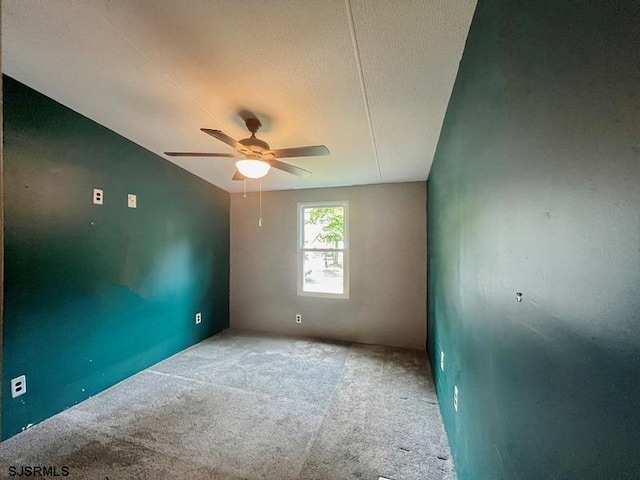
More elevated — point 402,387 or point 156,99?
point 156,99

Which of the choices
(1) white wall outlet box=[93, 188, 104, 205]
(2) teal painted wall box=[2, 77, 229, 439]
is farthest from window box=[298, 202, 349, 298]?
(1) white wall outlet box=[93, 188, 104, 205]

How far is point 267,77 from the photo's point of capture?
164 centimetres

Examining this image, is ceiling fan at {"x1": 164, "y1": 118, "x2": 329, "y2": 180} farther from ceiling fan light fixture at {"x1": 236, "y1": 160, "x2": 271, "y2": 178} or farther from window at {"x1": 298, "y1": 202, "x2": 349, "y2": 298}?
window at {"x1": 298, "y1": 202, "x2": 349, "y2": 298}

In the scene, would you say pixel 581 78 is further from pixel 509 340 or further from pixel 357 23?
pixel 357 23

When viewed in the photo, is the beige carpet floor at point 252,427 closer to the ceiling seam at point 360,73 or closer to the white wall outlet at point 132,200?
the white wall outlet at point 132,200

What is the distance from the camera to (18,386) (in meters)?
1.88

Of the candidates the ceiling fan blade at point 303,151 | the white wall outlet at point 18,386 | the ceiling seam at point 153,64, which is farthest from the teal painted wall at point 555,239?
the white wall outlet at point 18,386

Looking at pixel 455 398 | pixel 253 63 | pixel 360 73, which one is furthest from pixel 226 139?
pixel 455 398

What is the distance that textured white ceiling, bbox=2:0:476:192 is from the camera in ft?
4.13

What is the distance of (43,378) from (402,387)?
9.71 feet

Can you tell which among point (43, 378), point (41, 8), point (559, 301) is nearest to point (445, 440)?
point (559, 301)

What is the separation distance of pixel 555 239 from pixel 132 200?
10.8 feet

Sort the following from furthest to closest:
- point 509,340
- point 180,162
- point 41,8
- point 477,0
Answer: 1. point 180,162
2. point 41,8
3. point 477,0
4. point 509,340

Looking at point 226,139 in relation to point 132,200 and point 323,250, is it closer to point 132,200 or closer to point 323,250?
point 132,200
